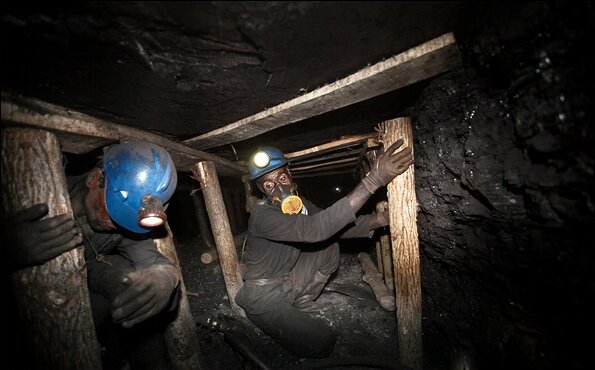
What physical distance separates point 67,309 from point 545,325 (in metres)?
3.07

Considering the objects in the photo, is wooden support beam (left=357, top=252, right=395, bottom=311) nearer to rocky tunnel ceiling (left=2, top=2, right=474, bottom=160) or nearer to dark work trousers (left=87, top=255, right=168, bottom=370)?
dark work trousers (left=87, top=255, right=168, bottom=370)

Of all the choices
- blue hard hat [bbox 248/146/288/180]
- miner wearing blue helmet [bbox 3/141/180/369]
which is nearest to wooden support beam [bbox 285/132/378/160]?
blue hard hat [bbox 248/146/288/180]

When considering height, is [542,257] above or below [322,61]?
below

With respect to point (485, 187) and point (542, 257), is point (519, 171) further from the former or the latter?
point (542, 257)

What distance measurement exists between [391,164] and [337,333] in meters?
2.56

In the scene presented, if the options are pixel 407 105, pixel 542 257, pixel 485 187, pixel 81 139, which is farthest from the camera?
pixel 407 105

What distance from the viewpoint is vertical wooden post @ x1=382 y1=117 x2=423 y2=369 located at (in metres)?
2.68

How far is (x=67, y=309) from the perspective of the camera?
6.07 ft

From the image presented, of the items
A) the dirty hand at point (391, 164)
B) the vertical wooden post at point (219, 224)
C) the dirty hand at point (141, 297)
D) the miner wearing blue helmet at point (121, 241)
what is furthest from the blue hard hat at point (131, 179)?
the dirty hand at point (391, 164)

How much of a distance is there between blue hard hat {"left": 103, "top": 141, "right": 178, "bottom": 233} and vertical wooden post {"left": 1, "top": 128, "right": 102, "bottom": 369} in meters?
0.30

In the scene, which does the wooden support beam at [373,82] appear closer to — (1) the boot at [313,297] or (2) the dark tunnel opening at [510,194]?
(2) the dark tunnel opening at [510,194]

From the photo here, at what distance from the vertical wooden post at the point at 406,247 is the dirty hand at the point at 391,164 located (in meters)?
0.07

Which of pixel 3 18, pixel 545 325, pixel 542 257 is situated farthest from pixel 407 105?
pixel 3 18

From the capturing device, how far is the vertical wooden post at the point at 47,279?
1709mm
